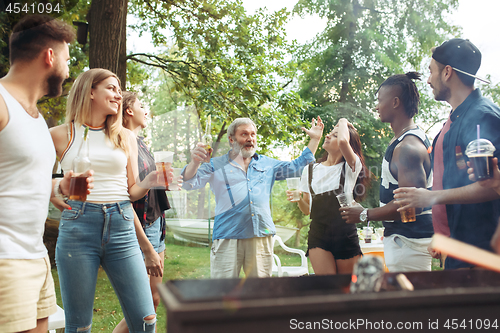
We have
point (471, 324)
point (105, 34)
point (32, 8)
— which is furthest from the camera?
point (32, 8)

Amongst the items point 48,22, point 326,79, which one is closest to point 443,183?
point 48,22

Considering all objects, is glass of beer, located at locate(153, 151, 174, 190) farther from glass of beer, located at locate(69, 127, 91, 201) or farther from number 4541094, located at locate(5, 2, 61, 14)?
number 4541094, located at locate(5, 2, 61, 14)

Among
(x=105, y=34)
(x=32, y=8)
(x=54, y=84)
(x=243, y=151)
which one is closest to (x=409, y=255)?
(x=243, y=151)

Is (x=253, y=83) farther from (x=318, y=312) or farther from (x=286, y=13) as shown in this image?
(x=318, y=312)

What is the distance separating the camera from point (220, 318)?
24.4 inches

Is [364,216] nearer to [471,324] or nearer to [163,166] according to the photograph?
[163,166]

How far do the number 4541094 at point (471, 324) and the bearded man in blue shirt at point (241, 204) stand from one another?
1.68 metres

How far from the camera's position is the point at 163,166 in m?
1.75

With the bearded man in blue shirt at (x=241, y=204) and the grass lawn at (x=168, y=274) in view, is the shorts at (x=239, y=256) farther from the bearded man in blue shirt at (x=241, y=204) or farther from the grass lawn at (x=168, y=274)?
the grass lawn at (x=168, y=274)

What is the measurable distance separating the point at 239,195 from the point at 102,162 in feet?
3.40

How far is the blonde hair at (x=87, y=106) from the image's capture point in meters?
1.64

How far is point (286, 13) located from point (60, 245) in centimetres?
634

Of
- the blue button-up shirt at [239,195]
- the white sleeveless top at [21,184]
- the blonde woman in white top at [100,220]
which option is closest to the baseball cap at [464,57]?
the blue button-up shirt at [239,195]

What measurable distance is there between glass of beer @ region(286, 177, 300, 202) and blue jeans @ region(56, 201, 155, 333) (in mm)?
1131
